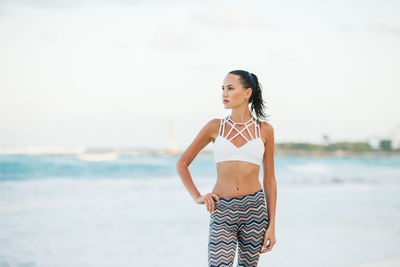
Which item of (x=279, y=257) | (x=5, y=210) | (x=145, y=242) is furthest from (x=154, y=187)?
(x=279, y=257)

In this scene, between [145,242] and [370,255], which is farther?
[145,242]

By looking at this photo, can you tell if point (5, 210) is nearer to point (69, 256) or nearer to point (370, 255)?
point (69, 256)

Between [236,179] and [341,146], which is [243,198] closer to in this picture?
[236,179]

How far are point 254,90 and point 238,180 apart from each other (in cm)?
53

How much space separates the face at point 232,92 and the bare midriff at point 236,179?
0.34 m

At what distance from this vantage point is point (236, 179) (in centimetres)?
272

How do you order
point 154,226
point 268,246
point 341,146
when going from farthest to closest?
point 341,146, point 154,226, point 268,246

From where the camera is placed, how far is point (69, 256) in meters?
6.41

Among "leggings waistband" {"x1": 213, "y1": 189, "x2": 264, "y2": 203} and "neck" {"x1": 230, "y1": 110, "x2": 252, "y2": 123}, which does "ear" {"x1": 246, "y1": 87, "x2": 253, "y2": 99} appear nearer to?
"neck" {"x1": 230, "y1": 110, "x2": 252, "y2": 123}

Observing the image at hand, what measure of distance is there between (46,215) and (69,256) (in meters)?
3.28

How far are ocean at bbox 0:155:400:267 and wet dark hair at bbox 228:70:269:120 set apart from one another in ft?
11.0

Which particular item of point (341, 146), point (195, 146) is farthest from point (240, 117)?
point (341, 146)

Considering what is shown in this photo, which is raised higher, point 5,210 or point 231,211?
point 231,211

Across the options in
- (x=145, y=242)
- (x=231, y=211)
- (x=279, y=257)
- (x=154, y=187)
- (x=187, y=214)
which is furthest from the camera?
(x=154, y=187)
